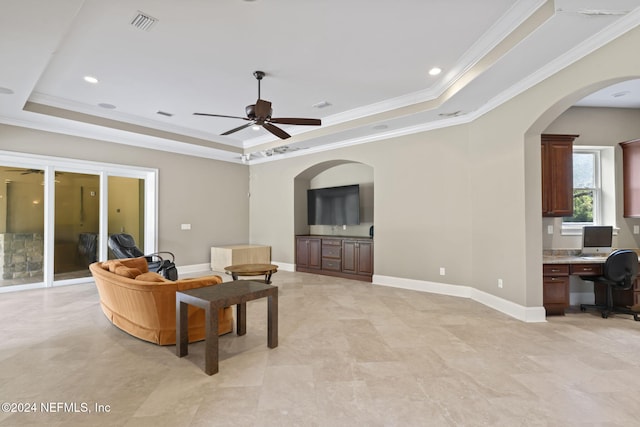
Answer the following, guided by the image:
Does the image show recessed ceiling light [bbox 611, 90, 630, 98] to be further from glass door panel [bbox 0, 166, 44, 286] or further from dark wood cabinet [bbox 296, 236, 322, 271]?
glass door panel [bbox 0, 166, 44, 286]

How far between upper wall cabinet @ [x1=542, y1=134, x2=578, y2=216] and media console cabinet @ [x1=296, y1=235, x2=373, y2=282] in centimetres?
291

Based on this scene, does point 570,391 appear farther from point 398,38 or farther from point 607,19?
point 398,38

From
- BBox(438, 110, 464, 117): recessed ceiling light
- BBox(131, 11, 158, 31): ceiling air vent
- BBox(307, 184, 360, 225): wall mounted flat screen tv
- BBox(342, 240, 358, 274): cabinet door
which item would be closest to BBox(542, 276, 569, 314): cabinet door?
BBox(438, 110, 464, 117): recessed ceiling light

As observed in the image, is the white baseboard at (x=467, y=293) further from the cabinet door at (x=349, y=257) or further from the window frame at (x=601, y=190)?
the window frame at (x=601, y=190)

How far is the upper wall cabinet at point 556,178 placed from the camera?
167 inches

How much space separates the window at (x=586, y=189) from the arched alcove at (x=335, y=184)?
3459mm

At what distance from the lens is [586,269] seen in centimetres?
396

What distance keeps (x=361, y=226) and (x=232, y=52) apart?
4.48 metres

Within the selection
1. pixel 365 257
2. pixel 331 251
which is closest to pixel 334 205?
pixel 331 251

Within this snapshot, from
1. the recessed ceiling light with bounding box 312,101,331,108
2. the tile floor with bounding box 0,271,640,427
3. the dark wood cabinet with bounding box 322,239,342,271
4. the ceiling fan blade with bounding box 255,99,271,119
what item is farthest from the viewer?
the dark wood cabinet with bounding box 322,239,342,271

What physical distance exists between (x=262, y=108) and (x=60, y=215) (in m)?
4.71

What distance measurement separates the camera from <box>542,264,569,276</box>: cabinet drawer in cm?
389

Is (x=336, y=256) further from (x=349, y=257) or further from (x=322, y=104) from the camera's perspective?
(x=322, y=104)

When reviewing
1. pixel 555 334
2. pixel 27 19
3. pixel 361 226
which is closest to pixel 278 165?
pixel 361 226
